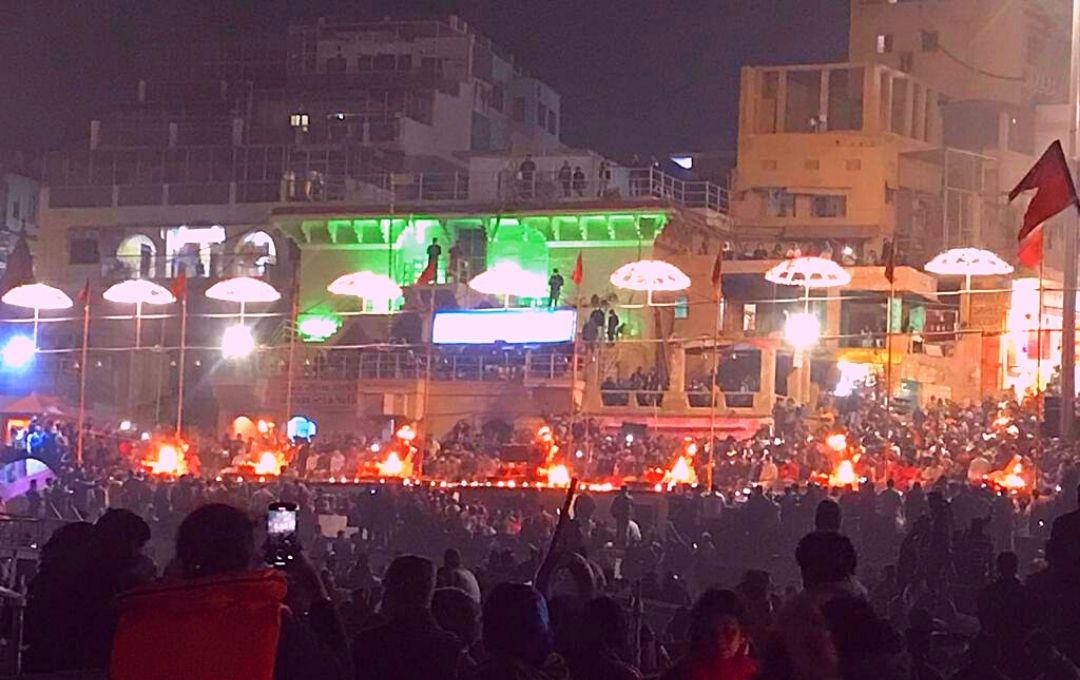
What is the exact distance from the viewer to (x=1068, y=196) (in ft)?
73.1

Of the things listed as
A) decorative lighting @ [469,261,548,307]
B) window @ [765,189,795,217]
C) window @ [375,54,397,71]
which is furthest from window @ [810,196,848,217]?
window @ [375,54,397,71]

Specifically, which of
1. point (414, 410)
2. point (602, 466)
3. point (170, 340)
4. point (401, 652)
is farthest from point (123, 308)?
point (401, 652)

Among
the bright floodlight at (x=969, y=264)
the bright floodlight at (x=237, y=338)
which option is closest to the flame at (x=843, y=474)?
the bright floodlight at (x=969, y=264)

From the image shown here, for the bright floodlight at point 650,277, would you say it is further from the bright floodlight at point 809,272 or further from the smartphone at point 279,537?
the smartphone at point 279,537

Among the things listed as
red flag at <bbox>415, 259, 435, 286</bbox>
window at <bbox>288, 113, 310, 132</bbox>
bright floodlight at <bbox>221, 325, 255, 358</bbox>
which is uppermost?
window at <bbox>288, 113, 310, 132</bbox>

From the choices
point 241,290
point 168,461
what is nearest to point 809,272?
point 241,290

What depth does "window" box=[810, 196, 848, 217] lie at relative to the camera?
4294 cm

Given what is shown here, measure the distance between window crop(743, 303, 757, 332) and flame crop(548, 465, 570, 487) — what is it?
10.1 metres

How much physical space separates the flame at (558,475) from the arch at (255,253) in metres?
17.6

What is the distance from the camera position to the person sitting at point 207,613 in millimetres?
5125

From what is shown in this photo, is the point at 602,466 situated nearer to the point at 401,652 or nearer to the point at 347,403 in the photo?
the point at 347,403

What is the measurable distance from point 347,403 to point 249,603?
34.6m

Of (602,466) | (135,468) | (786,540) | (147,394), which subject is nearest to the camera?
(786,540)

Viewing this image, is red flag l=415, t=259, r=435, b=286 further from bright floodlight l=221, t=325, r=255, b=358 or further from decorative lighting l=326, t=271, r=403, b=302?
bright floodlight l=221, t=325, r=255, b=358
